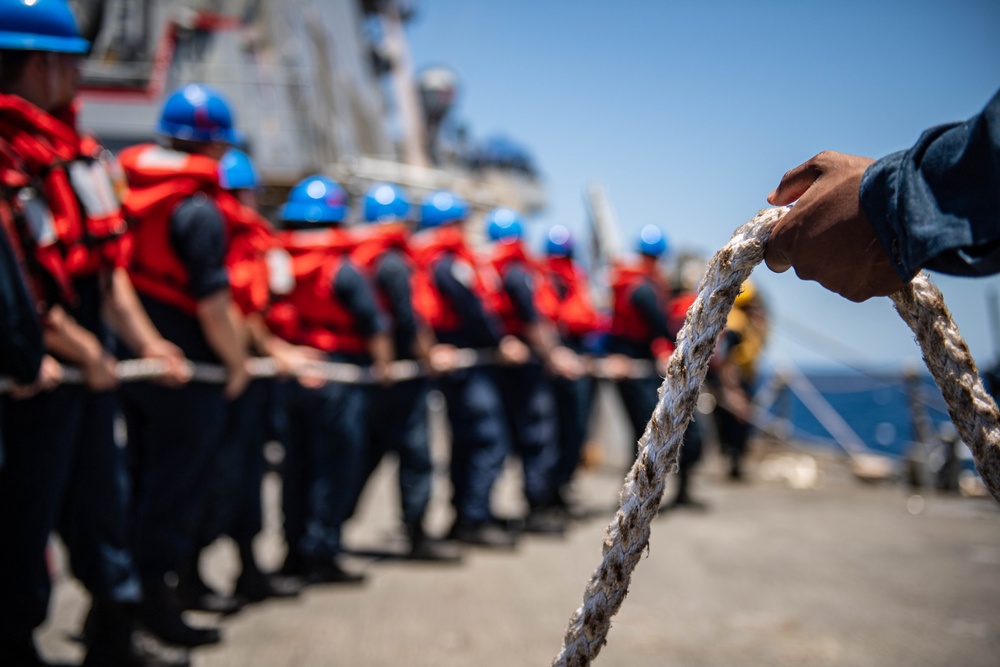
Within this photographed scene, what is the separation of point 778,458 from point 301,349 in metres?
6.43

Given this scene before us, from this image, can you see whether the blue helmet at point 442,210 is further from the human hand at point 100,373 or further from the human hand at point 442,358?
the human hand at point 100,373

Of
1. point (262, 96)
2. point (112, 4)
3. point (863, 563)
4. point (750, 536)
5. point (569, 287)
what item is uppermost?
point (112, 4)

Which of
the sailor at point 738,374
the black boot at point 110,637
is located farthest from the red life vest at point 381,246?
the sailor at point 738,374

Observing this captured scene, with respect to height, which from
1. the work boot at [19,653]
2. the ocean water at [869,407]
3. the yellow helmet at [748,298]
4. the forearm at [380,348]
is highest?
the forearm at [380,348]

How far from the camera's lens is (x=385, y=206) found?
5.14 metres

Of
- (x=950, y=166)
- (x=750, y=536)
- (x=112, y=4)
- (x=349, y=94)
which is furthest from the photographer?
(x=349, y=94)

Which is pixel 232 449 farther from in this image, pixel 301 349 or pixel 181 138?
pixel 181 138

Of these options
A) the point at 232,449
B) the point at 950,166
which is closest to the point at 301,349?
the point at 232,449

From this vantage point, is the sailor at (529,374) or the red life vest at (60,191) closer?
the red life vest at (60,191)

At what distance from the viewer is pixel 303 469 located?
14.7 feet

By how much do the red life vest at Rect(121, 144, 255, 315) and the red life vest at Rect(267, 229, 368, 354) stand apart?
1220 mm

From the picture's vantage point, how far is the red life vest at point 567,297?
6.81 metres

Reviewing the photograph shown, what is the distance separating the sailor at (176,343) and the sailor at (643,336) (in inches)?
150

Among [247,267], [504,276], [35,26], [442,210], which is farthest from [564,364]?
[35,26]
